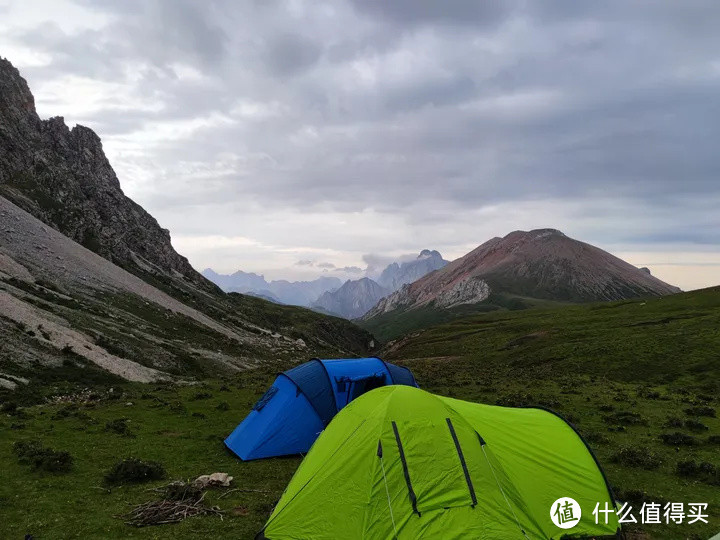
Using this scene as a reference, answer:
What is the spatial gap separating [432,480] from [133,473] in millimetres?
10745

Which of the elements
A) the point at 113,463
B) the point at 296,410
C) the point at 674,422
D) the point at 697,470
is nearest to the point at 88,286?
the point at 113,463

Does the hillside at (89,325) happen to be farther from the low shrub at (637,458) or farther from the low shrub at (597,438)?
the low shrub at (637,458)

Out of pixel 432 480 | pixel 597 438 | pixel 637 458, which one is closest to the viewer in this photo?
pixel 432 480

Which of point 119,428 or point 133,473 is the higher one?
point 133,473

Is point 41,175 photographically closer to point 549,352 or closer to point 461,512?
point 549,352

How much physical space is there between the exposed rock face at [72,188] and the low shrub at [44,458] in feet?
298

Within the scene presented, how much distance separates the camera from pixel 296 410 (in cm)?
1781

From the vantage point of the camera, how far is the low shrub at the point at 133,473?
47.8ft

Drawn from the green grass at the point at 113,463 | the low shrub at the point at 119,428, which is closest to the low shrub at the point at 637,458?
the green grass at the point at 113,463

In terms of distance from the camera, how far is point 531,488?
422 inches

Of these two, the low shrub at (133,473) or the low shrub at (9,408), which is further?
the low shrub at (9,408)

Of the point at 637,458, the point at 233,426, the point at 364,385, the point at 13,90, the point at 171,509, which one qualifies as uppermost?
the point at 13,90

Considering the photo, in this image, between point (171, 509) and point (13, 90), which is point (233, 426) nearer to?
point (171, 509)

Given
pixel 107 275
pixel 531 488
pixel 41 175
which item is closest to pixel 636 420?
pixel 531 488
